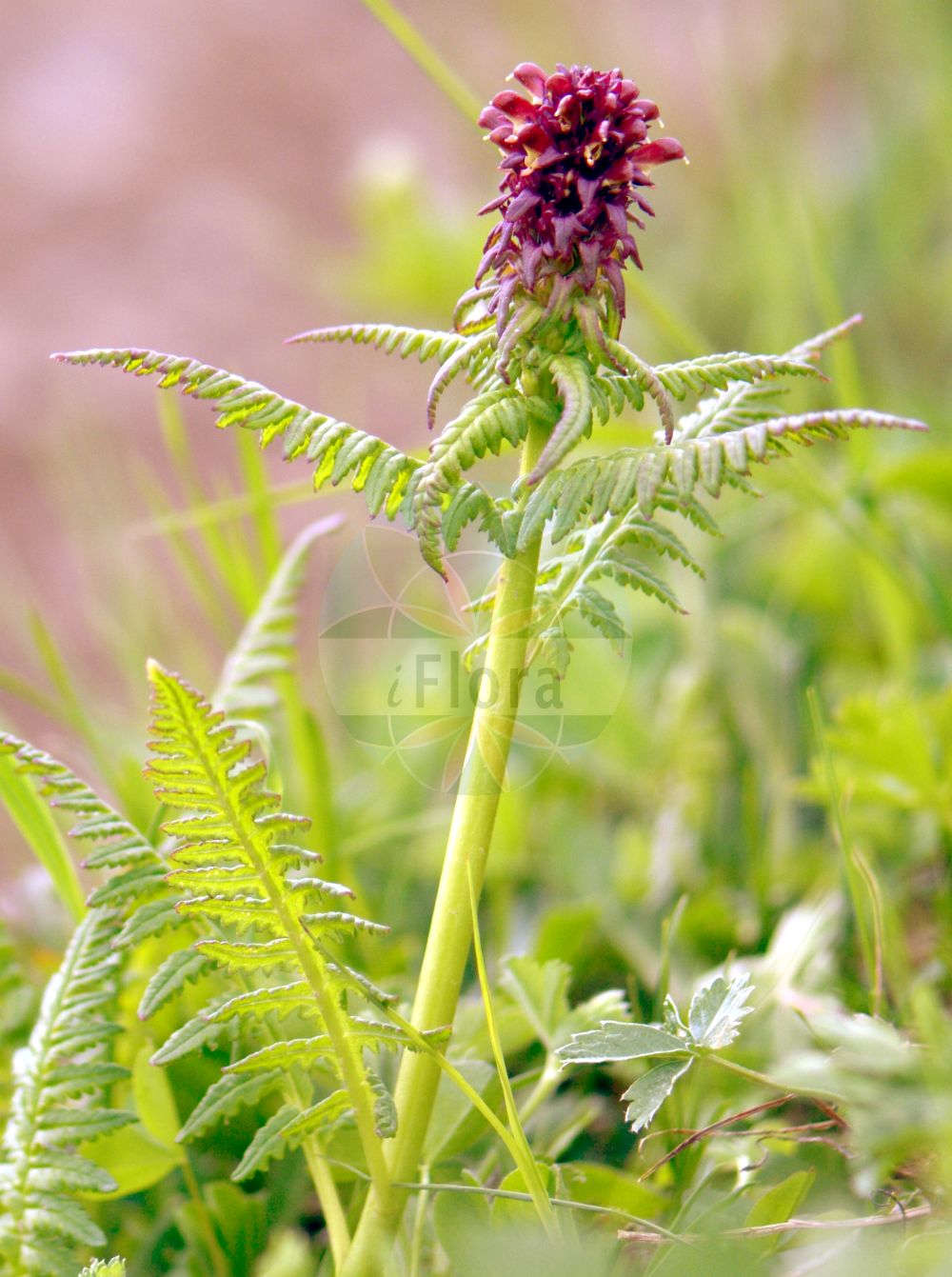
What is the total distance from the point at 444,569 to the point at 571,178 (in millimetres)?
169

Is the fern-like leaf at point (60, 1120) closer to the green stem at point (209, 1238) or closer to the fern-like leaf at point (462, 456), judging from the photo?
the green stem at point (209, 1238)

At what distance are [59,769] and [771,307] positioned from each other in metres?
1.22

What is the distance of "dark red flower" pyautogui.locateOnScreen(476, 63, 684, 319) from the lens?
0.47m

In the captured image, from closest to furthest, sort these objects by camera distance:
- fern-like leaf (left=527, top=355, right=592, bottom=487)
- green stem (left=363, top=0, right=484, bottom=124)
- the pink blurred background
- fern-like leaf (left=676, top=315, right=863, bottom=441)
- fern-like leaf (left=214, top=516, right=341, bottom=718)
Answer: fern-like leaf (left=527, top=355, right=592, bottom=487)
fern-like leaf (left=676, top=315, right=863, bottom=441)
fern-like leaf (left=214, top=516, right=341, bottom=718)
green stem (left=363, top=0, right=484, bottom=124)
the pink blurred background

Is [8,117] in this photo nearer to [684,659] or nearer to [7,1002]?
[684,659]

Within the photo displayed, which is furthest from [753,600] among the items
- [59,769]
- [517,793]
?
[59,769]

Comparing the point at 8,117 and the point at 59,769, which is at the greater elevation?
the point at 8,117

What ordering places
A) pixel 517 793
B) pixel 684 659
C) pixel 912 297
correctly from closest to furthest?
pixel 517 793, pixel 684 659, pixel 912 297

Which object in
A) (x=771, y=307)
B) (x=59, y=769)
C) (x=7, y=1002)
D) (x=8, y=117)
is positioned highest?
Answer: (x=8, y=117)

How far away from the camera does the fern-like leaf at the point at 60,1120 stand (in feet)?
1.74

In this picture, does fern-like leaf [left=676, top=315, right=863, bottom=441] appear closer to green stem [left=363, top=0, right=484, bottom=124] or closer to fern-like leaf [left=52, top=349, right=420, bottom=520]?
fern-like leaf [left=52, top=349, right=420, bottom=520]

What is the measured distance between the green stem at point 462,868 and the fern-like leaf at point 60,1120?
125 millimetres

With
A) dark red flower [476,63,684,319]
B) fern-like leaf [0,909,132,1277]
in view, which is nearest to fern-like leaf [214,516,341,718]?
fern-like leaf [0,909,132,1277]

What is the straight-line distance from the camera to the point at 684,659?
1.23 metres
